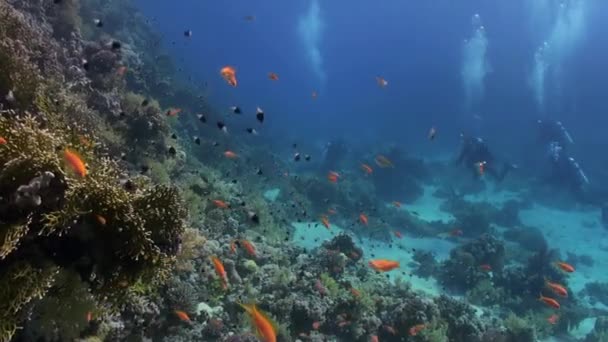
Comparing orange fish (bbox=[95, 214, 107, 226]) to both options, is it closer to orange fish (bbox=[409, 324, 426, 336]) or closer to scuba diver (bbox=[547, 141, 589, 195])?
orange fish (bbox=[409, 324, 426, 336])

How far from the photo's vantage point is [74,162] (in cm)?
357

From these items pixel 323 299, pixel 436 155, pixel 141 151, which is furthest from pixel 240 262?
pixel 436 155

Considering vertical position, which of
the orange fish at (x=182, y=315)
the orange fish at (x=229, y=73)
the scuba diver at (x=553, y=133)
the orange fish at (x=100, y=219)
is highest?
the scuba diver at (x=553, y=133)

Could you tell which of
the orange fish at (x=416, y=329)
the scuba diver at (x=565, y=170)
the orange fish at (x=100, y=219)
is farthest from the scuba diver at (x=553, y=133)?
the orange fish at (x=100, y=219)

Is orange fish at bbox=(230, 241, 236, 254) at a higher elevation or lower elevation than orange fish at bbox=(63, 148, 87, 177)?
higher

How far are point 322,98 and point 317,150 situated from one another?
76496mm

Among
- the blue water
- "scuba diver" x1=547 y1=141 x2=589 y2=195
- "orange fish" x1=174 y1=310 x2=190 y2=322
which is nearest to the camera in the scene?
"orange fish" x1=174 y1=310 x2=190 y2=322

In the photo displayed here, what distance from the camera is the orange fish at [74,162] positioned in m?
3.56

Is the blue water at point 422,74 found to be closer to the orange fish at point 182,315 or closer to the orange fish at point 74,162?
the orange fish at point 182,315

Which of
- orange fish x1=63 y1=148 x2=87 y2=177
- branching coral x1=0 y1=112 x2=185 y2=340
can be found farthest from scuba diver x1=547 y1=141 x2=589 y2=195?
orange fish x1=63 y1=148 x2=87 y2=177

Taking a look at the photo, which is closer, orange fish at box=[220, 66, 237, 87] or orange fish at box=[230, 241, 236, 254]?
orange fish at box=[220, 66, 237, 87]

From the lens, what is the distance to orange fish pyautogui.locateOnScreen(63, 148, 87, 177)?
3562 millimetres

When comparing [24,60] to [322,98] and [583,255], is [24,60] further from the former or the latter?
[322,98]

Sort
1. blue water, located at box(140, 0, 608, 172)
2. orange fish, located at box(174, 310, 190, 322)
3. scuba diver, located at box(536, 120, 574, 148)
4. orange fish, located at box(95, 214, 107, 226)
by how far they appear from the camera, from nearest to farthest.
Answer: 1. orange fish, located at box(95, 214, 107, 226)
2. orange fish, located at box(174, 310, 190, 322)
3. scuba diver, located at box(536, 120, 574, 148)
4. blue water, located at box(140, 0, 608, 172)
